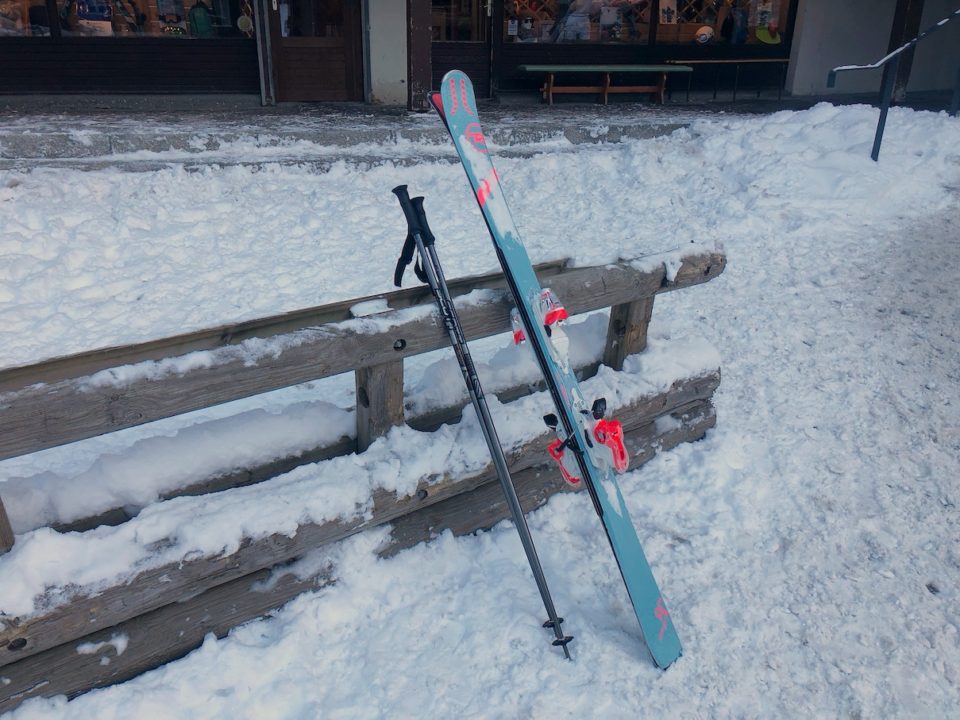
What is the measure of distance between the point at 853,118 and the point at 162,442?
318 inches

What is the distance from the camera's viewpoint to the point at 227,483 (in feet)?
9.14

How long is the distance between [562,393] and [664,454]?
1.22 metres

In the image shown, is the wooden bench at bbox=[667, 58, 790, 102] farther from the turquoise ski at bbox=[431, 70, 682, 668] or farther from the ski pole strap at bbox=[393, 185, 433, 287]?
the ski pole strap at bbox=[393, 185, 433, 287]

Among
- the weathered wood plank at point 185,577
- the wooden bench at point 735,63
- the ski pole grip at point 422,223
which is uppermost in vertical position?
the wooden bench at point 735,63

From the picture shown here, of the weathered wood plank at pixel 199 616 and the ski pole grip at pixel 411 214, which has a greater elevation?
the ski pole grip at pixel 411 214

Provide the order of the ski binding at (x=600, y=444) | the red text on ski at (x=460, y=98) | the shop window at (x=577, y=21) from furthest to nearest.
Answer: the shop window at (x=577, y=21) < the red text on ski at (x=460, y=98) < the ski binding at (x=600, y=444)

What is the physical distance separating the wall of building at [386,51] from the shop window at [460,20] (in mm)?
1132

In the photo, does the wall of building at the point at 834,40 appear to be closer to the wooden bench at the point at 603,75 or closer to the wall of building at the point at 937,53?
the wall of building at the point at 937,53

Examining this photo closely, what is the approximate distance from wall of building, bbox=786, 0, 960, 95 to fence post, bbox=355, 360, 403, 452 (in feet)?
42.2

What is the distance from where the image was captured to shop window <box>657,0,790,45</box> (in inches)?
498

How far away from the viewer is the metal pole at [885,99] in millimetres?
7066

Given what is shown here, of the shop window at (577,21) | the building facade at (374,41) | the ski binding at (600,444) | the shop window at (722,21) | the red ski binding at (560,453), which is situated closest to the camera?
the ski binding at (600,444)

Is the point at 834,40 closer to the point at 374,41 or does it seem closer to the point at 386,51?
the point at 386,51

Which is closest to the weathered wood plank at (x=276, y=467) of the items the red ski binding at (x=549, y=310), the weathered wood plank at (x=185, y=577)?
the weathered wood plank at (x=185, y=577)
